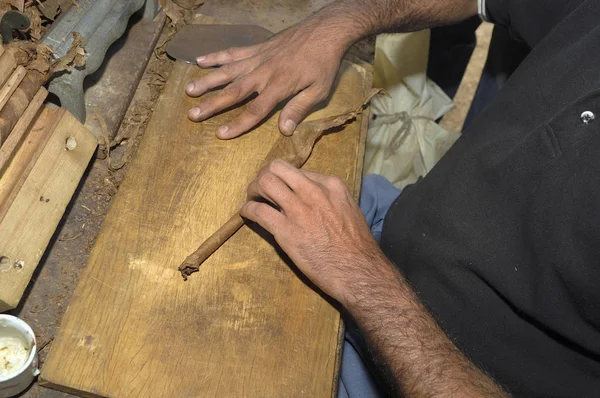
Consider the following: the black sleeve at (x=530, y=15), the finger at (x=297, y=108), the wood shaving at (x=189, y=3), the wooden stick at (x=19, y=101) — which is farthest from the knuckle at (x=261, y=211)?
the black sleeve at (x=530, y=15)

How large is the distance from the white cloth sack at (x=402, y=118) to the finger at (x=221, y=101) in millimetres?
709

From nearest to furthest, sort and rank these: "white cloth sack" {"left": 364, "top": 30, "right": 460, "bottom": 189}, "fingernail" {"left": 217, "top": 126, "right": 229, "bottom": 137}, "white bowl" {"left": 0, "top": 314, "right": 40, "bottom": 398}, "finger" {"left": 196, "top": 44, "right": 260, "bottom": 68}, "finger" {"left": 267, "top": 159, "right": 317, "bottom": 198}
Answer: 1. "white bowl" {"left": 0, "top": 314, "right": 40, "bottom": 398}
2. "finger" {"left": 267, "top": 159, "right": 317, "bottom": 198}
3. "fingernail" {"left": 217, "top": 126, "right": 229, "bottom": 137}
4. "finger" {"left": 196, "top": 44, "right": 260, "bottom": 68}
5. "white cloth sack" {"left": 364, "top": 30, "right": 460, "bottom": 189}

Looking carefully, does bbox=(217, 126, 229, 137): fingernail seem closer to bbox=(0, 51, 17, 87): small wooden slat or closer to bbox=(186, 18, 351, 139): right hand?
bbox=(186, 18, 351, 139): right hand

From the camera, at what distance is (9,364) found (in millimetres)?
979

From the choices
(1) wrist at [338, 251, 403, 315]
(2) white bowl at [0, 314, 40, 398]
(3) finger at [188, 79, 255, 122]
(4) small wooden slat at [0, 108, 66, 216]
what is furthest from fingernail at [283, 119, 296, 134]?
(2) white bowl at [0, 314, 40, 398]

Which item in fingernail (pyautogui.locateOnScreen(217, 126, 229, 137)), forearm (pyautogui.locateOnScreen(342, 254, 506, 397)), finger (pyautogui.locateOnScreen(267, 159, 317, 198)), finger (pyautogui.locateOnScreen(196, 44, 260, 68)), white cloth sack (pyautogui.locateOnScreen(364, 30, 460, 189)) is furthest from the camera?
white cloth sack (pyautogui.locateOnScreen(364, 30, 460, 189))

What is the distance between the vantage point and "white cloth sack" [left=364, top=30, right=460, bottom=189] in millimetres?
1952

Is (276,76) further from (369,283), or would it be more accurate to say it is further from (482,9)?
(482,9)

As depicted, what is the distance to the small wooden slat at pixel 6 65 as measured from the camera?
1019 mm

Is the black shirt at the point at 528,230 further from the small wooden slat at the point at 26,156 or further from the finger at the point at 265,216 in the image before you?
the small wooden slat at the point at 26,156

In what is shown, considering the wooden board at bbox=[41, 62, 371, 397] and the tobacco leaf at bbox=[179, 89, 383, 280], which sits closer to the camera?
the wooden board at bbox=[41, 62, 371, 397]

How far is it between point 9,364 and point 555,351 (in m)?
0.98

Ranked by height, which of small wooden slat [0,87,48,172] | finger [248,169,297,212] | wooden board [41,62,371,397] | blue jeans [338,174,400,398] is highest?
small wooden slat [0,87,48,172]

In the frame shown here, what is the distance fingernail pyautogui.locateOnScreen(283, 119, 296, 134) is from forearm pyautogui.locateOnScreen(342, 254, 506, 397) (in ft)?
1.13
